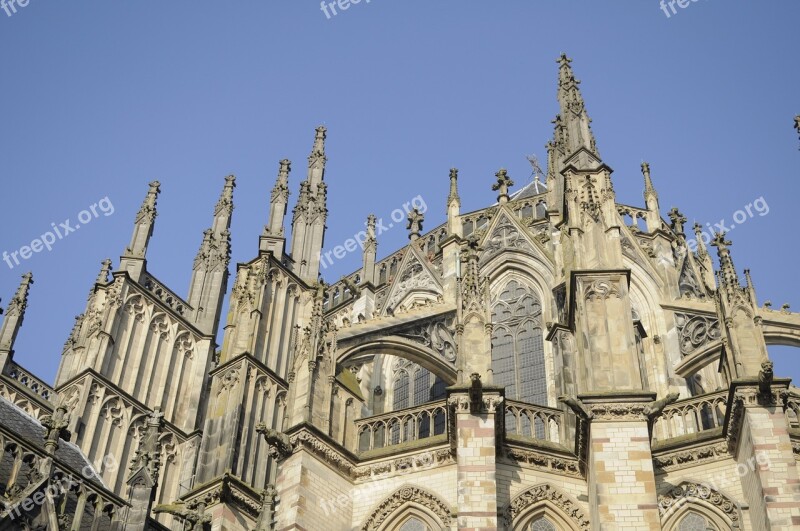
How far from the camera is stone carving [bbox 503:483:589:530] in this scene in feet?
58.2

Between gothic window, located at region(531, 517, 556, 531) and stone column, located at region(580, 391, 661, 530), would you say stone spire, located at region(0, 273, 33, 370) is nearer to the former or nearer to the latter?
gothic window, located at region(531, 517, 556, 531)

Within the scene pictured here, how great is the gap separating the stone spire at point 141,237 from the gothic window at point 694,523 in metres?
14.7

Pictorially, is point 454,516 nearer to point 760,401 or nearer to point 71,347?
point 760,401

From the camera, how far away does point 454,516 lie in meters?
17.5

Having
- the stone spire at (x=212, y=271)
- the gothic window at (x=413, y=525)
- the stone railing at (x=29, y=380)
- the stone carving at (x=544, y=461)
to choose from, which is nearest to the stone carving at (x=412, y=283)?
the stone spire at (x=212, y=271)

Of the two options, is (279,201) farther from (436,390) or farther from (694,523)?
(694,523)

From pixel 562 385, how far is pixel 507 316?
21.7 feet

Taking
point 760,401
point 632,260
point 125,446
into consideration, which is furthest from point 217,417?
point 632,260

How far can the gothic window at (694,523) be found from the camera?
Answer: 692 inches

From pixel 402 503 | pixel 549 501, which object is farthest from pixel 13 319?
pixel 549 501

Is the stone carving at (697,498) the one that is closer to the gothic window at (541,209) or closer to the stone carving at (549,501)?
the stone carving at (549,501)

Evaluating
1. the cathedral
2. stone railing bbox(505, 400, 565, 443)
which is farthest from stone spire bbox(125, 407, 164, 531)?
stone railing bbox(505, 400, 565, 443)

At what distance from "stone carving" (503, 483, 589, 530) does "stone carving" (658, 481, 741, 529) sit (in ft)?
4.41

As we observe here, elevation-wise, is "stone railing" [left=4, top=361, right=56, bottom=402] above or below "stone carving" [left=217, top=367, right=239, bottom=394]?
above
